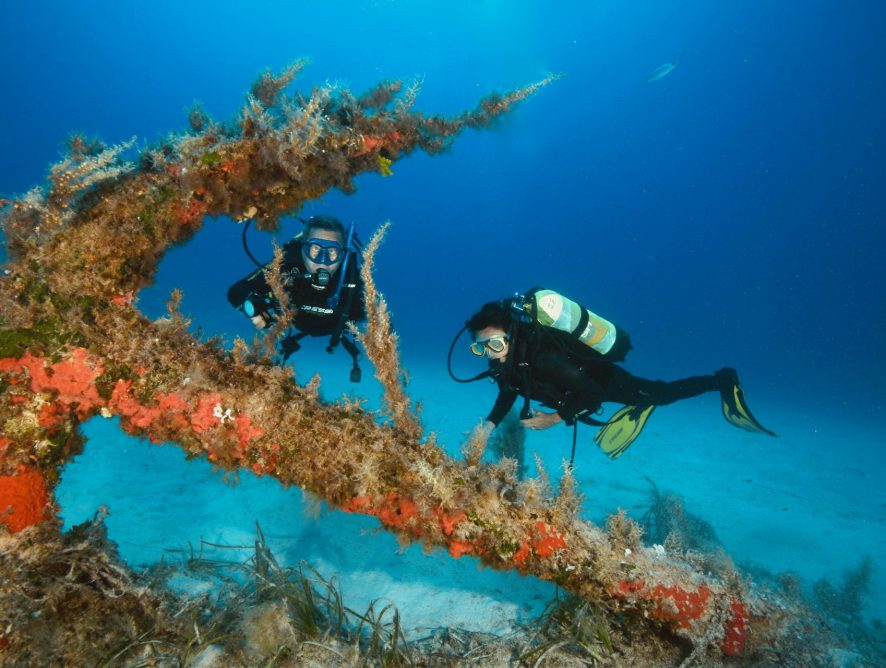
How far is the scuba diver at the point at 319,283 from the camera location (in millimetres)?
5461

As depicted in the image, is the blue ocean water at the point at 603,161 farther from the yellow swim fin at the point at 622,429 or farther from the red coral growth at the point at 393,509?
the red coral growth at the point at 393,509

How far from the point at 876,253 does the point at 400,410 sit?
109443mm

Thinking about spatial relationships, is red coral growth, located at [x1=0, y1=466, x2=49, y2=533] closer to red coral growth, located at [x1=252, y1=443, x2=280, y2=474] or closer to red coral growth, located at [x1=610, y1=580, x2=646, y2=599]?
red coral growth, located at [x1=252, y1=443, x2=280, y2=474]

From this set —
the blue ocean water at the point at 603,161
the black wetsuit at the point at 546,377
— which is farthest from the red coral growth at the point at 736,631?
the blue ocean water at the point at 603,161

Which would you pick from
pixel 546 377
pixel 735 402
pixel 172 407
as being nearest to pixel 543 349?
pixel 546 377

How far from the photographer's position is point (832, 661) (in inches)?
118

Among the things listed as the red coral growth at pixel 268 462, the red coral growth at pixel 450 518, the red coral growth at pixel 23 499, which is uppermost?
the red coral growth at pixel 268 462

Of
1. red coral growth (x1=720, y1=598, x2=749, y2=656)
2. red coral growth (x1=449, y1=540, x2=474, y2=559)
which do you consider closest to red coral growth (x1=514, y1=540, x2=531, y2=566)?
red coral growth (x1=449, y1=540, x2=474, y2=559)

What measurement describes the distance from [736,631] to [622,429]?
4827 millimetres

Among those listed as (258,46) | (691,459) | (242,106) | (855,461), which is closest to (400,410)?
(242,106)

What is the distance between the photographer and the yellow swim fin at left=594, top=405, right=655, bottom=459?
24.5 feet

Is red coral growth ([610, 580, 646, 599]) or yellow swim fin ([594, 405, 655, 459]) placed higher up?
yellow swim fin ([594, 405, 655, 459])

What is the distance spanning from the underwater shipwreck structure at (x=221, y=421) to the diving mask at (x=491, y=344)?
A: 2.35 metres

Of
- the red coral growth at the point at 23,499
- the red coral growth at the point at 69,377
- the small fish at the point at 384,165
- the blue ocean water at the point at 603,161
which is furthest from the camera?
the blue ocean water at the point at 603,161
